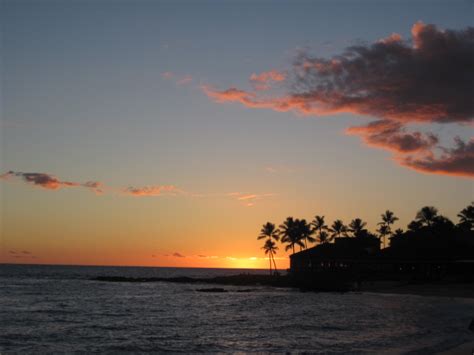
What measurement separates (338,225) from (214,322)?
7492 cm

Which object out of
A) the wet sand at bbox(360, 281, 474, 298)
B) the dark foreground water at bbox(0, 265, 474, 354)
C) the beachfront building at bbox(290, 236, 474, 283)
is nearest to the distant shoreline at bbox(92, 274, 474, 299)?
the wet sand at bbox(360, 281, 474, 298)

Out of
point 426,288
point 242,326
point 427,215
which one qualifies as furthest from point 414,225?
point 242,326

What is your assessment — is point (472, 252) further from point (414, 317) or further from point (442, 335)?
point (442, 335)

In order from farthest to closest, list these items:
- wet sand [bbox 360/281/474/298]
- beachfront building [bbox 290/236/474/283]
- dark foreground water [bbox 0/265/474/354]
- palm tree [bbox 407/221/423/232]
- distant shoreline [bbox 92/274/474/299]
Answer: palm tree [bbox 407/221/423/232], beachfront building [bbox 290/236/474/283], distant shoreline [bbox 92/274/474/299], wet sand [bbox 360/281/474/298], dark foreground water [bbox 0/265/474/354]

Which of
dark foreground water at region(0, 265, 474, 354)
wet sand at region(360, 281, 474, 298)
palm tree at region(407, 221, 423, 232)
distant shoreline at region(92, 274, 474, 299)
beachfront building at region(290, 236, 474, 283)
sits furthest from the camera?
palm tree at region(407, 221, 423, 232)

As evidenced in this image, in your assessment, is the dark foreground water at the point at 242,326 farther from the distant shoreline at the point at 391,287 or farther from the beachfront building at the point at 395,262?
the beachfront building at the point at 395,262

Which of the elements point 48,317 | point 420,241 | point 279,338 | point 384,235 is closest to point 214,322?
point 279,338

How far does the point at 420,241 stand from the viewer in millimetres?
72125

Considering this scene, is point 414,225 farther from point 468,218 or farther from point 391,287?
point 391,287

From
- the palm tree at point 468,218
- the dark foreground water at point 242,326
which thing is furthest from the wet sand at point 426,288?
the palm tree at point 468,218

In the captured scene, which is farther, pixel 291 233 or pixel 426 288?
pixel 291 233

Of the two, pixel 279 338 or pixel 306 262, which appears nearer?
pixel 279 338

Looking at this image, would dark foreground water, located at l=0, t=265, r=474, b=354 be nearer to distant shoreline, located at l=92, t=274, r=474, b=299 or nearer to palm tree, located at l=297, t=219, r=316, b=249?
distant shoreline, located at l=92, t=274, r=474, b=299

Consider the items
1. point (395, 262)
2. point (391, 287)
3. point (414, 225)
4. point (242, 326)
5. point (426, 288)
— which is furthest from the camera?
point (414, 225)
